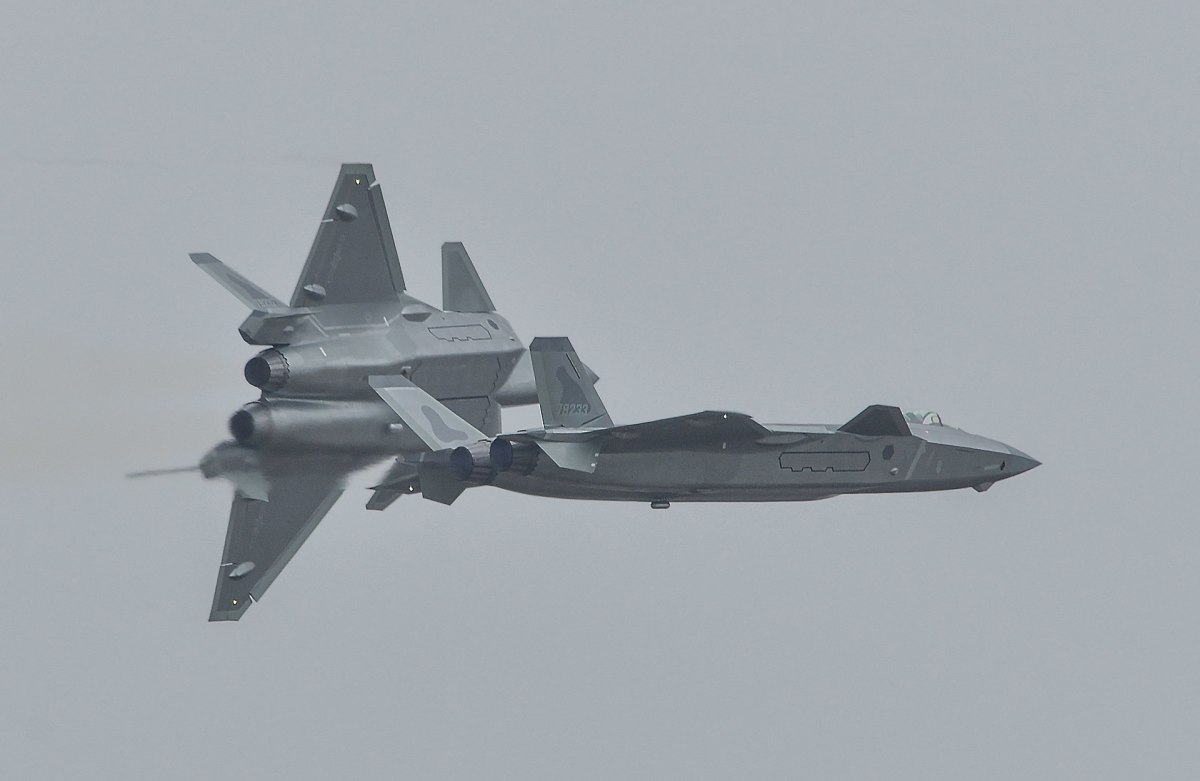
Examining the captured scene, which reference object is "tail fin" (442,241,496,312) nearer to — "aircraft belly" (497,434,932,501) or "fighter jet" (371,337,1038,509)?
"fighter jet" (371,337,1038,509)

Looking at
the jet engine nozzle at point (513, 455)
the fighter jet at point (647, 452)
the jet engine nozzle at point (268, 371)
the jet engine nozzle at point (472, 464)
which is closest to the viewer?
the jet engine nozzle at point (513, 455)

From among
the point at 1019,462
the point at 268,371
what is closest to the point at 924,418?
the point at 1019,462

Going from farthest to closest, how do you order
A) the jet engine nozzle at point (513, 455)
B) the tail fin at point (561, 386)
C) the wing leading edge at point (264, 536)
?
the wing leading edge at point (264, 536)
the tail fin at point (561, 386)
the jet engine nozzle at point (513, 455)

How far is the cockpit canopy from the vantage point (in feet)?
145

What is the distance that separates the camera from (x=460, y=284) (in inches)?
1820

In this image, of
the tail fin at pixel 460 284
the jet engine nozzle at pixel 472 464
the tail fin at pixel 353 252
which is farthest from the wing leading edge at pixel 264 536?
the jet engine nozzle at pixel 472 464

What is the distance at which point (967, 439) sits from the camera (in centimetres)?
4438

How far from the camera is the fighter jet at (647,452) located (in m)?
38.8

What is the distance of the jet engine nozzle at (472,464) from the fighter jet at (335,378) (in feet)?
12.1

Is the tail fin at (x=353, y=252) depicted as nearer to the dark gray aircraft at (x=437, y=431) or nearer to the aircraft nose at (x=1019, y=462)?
the dark gray aircraft at (x=437, y=431)

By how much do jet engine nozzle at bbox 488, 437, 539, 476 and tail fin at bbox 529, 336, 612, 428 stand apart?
1236 millimetres

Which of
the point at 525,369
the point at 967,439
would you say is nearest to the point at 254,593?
the point at 525,369

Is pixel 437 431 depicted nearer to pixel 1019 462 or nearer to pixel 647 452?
pixel 647 452

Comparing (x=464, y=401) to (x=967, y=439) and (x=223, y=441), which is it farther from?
(x=967, y=439)
